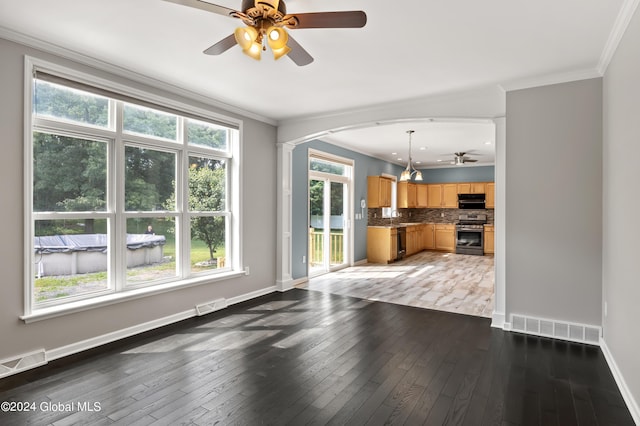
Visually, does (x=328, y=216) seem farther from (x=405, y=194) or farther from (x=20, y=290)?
(x=20, y=290)

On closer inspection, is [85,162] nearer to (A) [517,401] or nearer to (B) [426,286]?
(A) [517,401]

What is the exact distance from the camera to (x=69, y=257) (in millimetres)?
3334

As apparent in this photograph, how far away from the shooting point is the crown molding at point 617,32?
2350mm

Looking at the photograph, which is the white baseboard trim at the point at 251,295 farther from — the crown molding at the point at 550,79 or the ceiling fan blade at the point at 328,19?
the crown molding at the point at 550,79

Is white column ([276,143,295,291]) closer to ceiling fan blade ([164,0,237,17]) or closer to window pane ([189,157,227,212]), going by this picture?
window pane ([189,157,227,212])

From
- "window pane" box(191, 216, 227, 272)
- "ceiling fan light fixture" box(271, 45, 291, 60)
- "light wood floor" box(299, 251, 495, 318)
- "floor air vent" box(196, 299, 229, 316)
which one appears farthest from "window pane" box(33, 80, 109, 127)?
"light wood floor" box(299, 251, 495, 318)

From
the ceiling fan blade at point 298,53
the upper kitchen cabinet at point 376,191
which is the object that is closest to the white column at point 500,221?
the ceiling fan blade at point 298,53

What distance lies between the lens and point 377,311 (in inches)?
179

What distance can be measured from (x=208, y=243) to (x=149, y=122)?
5.44ft

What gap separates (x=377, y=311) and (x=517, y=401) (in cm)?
220

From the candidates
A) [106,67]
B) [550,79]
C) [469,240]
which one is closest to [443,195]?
[469,240]

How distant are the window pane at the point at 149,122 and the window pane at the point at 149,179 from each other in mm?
202

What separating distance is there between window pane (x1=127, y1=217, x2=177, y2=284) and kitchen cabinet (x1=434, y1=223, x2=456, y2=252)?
8.86m

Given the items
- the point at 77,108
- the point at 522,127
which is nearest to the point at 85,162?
the point at 77,108
